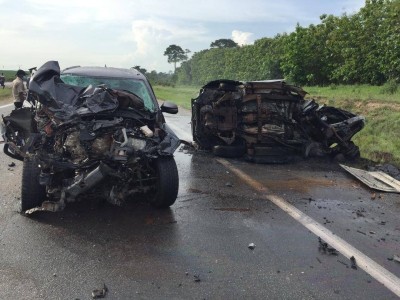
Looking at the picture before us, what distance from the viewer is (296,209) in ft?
20.2

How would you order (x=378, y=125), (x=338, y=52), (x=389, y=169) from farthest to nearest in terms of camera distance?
(x=338, y=52) → (x=378, y=125) → (x=389, y=169)

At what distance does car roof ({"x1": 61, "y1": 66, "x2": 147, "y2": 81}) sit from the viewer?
703 centimetres

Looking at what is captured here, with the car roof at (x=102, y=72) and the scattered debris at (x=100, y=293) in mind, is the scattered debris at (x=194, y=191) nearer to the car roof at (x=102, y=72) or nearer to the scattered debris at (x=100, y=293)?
the car roof at (x=102, y=72)

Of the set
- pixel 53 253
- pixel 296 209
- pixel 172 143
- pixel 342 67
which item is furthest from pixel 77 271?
pixel 342 67

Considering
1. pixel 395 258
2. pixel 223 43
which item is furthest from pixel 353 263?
pixel 223 43

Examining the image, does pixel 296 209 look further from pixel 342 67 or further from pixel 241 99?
pixel 342 67

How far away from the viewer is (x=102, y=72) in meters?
7.20

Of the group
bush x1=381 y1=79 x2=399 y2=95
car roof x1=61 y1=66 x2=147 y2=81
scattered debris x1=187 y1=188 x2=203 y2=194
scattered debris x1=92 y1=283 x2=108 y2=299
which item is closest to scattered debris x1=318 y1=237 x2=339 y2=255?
scattered debris x1=92 y1=283 x2=108 y2=299

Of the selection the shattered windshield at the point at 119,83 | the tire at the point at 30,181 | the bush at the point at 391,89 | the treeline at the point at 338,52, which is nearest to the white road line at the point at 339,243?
the shattered windshield at the point at 119,83

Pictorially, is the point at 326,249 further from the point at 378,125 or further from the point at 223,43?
the point at 223,43

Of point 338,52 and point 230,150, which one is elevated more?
point 338,52

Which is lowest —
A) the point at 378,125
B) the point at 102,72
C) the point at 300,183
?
the point at 300,183

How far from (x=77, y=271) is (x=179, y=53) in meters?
109

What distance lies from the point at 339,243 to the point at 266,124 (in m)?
5.35
